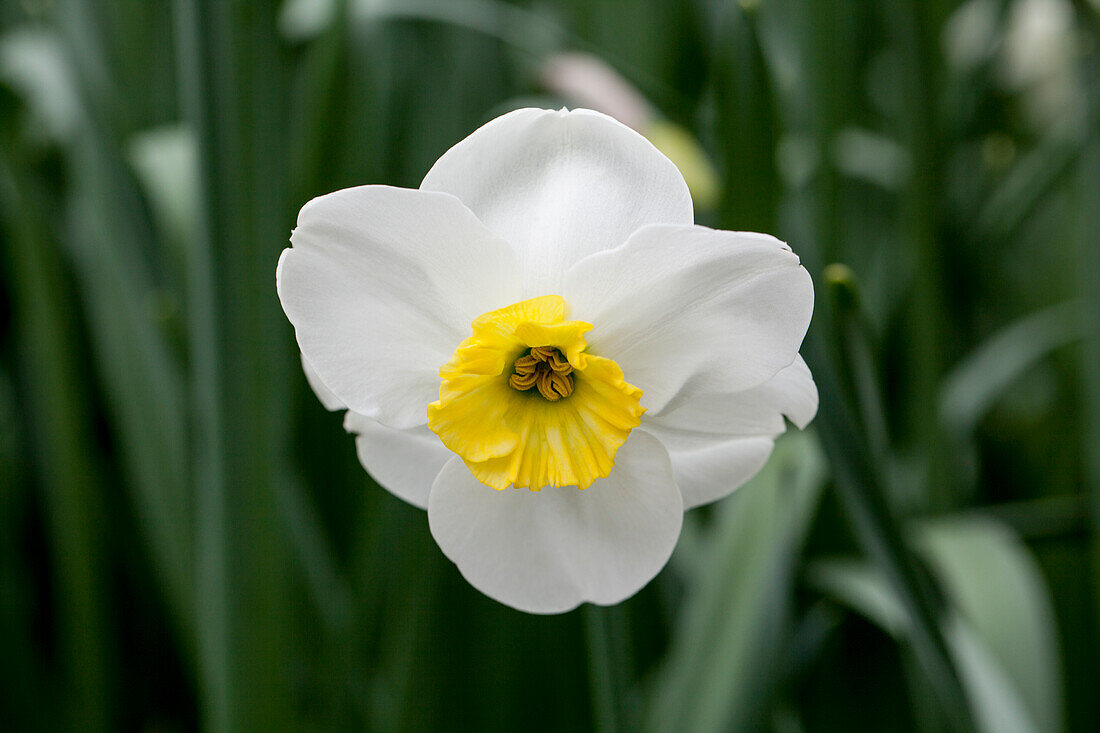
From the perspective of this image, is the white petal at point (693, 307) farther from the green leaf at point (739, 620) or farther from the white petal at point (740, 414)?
the green leaf at point (739, 620)

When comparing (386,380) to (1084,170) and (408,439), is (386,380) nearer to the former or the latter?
(408,439)

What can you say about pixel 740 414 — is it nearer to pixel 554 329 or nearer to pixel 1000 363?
pixel 554 329

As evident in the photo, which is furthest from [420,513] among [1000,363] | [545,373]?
[1000,363]

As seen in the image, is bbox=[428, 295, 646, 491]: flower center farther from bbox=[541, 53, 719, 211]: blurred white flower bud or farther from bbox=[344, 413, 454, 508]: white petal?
bbox=[541, 53, 719, 211]: blurred white flower bud

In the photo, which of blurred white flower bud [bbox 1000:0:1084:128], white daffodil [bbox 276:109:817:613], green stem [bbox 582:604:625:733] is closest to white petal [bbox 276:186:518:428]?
white daffodil [bbox 276:109:817:613]

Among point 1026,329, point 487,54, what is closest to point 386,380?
point 487,54

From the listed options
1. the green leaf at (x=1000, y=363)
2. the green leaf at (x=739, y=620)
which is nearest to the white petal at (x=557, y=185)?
the green leaf at (x=739, y=620)

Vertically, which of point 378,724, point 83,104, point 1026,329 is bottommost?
point 378,724
